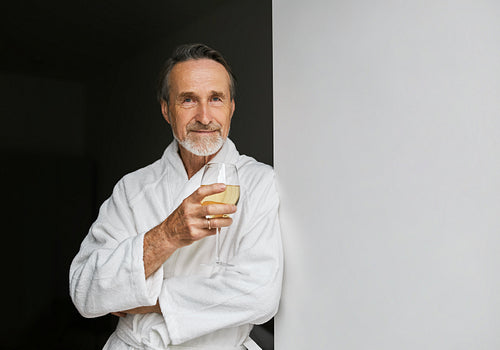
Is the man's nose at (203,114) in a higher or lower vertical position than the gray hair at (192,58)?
lower

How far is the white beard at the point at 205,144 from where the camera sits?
132 cm

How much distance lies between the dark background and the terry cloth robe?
0.27m

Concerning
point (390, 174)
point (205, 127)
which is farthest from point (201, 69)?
point (390, 174)

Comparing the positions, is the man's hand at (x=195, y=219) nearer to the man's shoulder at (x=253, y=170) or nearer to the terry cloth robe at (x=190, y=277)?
the terry cloth robe at (x=190, y=277)

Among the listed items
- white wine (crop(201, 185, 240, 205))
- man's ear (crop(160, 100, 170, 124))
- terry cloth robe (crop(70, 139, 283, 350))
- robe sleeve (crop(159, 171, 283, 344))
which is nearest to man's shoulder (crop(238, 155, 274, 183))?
terry cloth robe (crop(70, 139, 283, 350))

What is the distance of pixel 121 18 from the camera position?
5.34 feet

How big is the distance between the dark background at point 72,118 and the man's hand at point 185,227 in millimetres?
405

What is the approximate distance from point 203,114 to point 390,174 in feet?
2.15

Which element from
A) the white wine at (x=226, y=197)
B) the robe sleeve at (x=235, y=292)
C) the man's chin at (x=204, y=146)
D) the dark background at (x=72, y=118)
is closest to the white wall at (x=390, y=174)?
the robe sleeve at (x=235, y=292)

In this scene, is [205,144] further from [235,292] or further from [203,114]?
[235,292]

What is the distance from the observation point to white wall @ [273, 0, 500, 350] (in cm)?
69

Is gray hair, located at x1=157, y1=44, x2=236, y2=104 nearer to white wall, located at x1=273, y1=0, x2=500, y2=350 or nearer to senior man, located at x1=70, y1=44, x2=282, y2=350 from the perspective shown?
senior man, located at x1=70, y1=44, x2=282, y2=350

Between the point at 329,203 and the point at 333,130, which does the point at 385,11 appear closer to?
the point at 333,130

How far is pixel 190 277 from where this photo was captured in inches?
44.8
